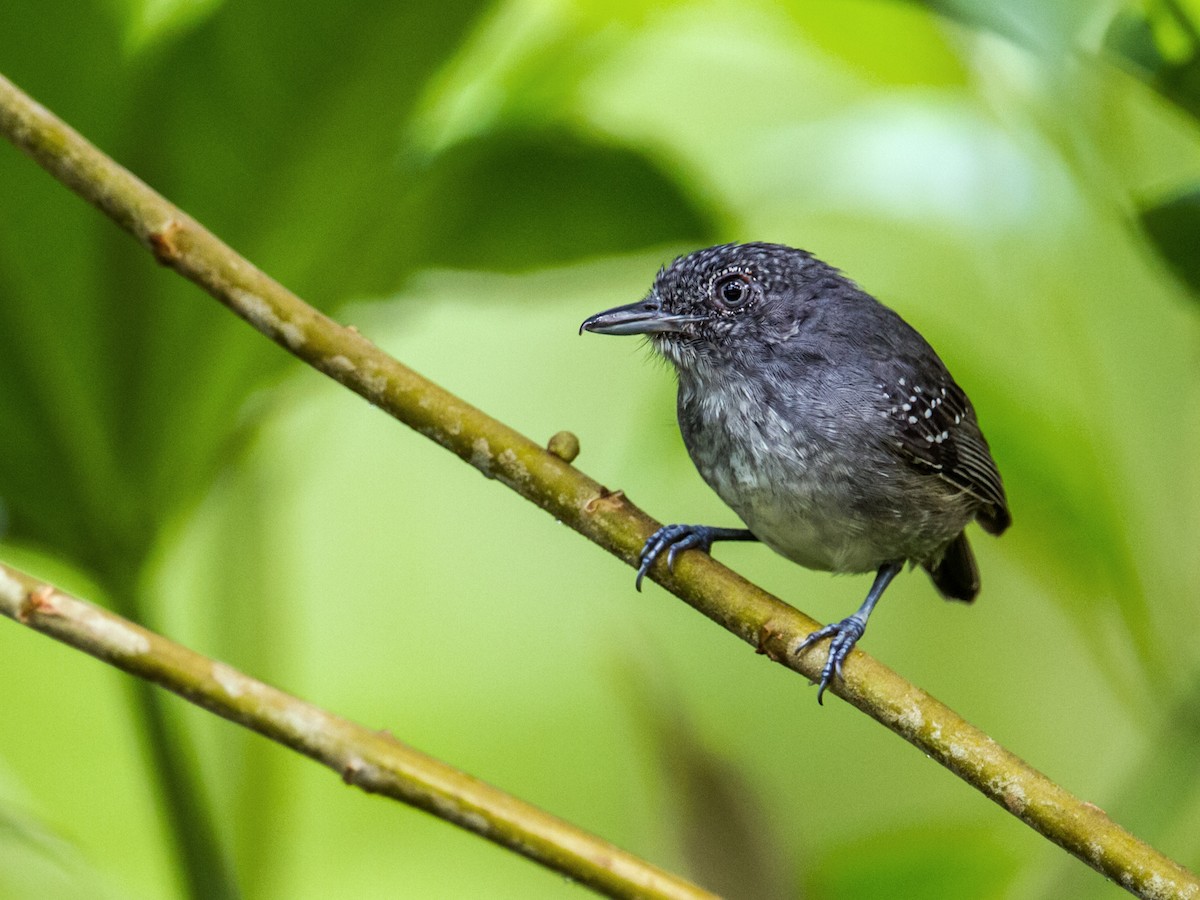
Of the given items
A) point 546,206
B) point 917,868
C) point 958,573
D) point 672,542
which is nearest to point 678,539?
point 672,542

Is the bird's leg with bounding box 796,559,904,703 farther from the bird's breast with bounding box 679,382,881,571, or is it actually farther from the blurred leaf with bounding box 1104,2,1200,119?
the blurred leaf with bounding box 1104,2,1200,119

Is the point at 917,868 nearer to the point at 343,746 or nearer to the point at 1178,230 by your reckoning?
the point at 1178,230

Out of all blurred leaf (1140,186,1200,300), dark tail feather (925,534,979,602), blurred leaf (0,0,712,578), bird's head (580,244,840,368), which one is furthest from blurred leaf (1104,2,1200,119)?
dark tail feather (925,534,979,602)

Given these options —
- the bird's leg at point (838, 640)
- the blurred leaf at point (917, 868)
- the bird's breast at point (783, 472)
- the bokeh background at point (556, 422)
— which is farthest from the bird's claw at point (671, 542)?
the blurred leaf at point (917, 868)

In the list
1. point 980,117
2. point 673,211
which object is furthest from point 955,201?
point 673,211

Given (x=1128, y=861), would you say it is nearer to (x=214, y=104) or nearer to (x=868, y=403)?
(x=868, y=403)

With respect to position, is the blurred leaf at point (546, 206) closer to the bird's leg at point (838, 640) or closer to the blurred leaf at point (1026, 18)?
the blurred leaf at point (1026, 18)
